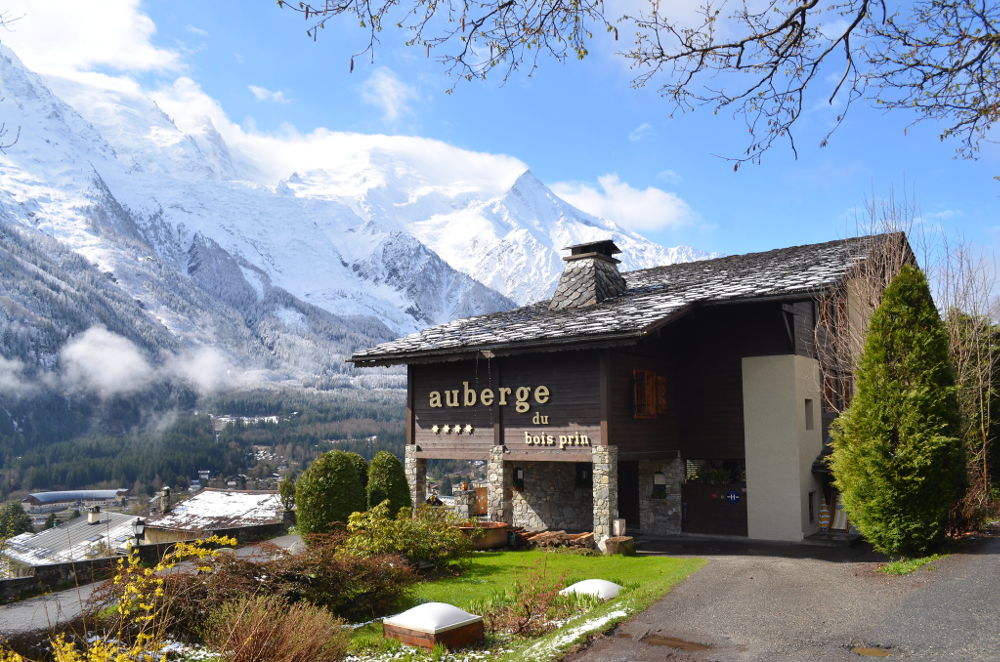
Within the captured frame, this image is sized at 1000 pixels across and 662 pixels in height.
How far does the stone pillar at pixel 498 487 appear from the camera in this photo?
2080cm

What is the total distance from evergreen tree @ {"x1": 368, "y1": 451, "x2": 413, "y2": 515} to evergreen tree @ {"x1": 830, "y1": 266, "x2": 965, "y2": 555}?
1223 cm

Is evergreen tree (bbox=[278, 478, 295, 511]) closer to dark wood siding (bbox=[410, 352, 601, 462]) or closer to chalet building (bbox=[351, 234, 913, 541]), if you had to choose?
chalet building (bbox=[351, 234, 913, 541])

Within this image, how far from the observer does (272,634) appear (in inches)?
361

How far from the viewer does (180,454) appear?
134m

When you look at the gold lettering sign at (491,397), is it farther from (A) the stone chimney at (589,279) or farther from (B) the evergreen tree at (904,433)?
(B) the evergreen tree at (904,433)

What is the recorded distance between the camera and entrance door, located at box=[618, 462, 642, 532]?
75.5ft

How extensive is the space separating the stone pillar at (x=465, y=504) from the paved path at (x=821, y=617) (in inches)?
388

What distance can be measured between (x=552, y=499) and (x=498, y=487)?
3261 millimetres

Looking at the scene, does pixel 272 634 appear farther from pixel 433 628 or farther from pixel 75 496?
pixel 75 496

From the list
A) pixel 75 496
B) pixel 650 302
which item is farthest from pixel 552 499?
pixel 75 496

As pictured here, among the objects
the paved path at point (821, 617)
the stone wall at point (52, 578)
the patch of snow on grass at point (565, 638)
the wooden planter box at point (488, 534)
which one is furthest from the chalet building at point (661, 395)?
the stone wall at point (52, 578)

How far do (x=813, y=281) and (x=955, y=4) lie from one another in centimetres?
1111

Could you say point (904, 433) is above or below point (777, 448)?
above

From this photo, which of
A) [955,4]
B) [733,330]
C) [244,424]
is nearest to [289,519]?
[733,330]
